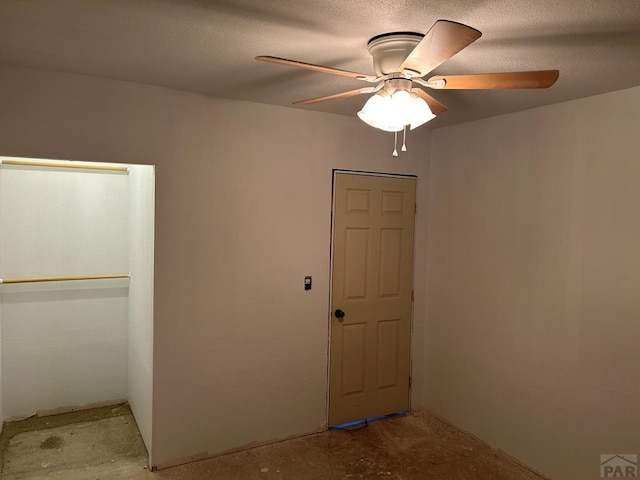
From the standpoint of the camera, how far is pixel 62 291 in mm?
3570

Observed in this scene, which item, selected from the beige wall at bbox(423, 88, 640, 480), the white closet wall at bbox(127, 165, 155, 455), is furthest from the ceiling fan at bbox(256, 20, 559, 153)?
the white closet wall at bbox(127, 165, 155, 455)

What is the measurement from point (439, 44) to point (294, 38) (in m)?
0.74

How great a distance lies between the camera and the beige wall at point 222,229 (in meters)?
2.63

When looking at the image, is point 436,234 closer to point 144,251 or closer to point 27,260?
point 144,251

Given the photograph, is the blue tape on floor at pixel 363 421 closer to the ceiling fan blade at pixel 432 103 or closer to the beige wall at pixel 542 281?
the beige wall at pixel 542 281

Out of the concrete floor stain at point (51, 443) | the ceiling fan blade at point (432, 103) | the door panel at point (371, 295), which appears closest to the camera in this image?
the ceiling fan blade at point (432, 103)

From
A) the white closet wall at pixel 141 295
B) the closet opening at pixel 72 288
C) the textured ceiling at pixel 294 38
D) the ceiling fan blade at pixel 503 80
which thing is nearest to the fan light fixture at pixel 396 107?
the ceiling fan blade at pixel 503 80

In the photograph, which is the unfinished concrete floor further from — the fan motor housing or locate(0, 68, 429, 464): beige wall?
the fan motor housing

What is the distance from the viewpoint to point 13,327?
341 centimetres

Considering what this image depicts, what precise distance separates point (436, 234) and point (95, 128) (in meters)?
2.68

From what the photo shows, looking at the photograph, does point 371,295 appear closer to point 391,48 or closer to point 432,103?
point 432,103

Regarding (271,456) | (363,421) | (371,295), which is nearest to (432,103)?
(371,295)

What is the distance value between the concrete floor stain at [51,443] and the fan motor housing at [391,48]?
3246 mm

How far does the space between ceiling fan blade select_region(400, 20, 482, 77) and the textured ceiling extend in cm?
20
